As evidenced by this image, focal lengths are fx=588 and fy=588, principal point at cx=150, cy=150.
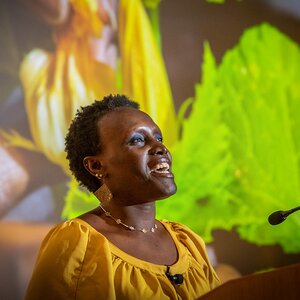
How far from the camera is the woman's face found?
1324mm

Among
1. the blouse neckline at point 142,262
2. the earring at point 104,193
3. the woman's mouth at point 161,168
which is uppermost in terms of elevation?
the woman's mouth at point 161,168

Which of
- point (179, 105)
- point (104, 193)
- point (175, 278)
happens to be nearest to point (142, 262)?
point (175, 278)

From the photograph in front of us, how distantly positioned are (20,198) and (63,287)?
0.92 m

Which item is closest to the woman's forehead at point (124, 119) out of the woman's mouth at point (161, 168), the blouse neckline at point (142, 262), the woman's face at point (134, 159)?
the woman's face at point (134, 159)

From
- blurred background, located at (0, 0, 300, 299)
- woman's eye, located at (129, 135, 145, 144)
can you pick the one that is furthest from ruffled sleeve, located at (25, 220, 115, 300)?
blurred background, located at (0, 0, 300, 299)

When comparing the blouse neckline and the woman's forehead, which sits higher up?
the woman's forehead

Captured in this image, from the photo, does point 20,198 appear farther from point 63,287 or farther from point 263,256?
point 263,256

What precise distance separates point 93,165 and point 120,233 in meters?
0.19

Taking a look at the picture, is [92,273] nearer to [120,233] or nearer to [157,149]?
[120,233]

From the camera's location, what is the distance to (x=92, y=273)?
1.18 m

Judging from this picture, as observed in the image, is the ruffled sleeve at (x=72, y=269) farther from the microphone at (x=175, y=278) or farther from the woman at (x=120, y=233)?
the microphone at (x=175, y=278)

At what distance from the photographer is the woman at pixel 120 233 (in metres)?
1.18

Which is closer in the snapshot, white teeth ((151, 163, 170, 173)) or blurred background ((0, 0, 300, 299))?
white teeth ((151, 163, 170, 173))

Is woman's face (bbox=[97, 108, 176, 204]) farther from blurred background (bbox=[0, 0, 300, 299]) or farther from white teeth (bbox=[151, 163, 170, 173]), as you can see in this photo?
blurred background (bbox=[0, 0, 300, 299])
